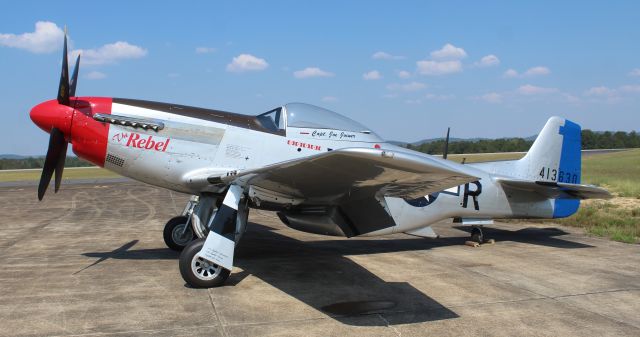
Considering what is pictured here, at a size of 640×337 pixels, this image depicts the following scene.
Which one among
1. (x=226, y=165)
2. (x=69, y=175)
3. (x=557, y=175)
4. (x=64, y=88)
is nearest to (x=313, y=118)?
(x=226, y=165)

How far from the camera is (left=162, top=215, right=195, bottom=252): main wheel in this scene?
7809 millimetres

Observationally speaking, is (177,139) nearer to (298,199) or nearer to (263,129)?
(263,129)

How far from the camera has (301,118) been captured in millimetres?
6883

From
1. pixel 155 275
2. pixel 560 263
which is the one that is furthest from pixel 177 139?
pixel 560 263

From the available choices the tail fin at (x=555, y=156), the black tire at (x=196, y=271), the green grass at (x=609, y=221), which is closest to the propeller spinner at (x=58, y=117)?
the black tire at (x=196, y=271)

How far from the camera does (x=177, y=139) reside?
6.52 metres

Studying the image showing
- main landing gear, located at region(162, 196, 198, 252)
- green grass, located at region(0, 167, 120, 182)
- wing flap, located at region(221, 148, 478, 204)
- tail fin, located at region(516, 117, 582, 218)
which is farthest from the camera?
green grass, located at region(0, 167, 120, 182)

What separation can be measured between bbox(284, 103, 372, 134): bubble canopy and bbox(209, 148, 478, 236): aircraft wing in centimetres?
122

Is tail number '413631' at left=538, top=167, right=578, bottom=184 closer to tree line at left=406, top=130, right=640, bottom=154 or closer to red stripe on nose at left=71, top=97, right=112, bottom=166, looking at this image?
red stripe on nose at left=71, top=97, right=112, bottom=166

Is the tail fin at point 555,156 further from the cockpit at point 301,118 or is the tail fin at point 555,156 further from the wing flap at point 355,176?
the wing flap at point 355,176

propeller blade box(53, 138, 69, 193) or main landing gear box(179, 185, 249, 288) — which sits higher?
propeller blade box(53, 138, 69, 193)

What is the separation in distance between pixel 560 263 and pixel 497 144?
7156 centimetres

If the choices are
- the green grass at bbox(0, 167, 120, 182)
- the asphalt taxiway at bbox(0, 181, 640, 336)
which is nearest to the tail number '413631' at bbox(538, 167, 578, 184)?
the asphalt taxiway at bbox(0, 181, 640, 336)

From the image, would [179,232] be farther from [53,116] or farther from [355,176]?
[355,176]
